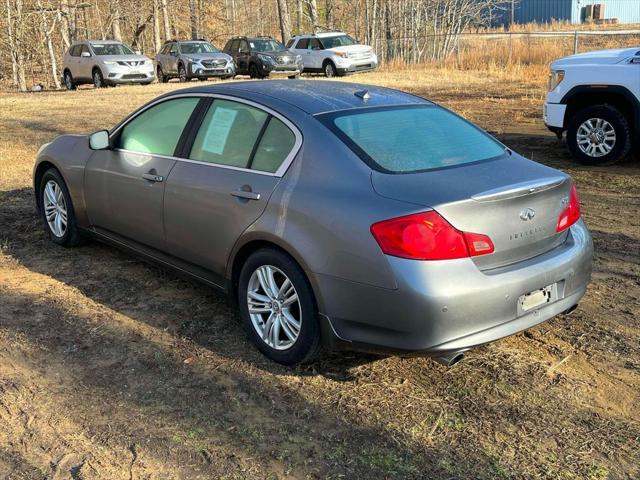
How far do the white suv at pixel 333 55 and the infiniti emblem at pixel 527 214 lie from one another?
24584 millimetres

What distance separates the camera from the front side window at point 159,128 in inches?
180

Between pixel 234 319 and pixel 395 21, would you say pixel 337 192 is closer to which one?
pixel 234 319

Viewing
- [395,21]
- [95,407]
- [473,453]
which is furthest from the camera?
[395,21]

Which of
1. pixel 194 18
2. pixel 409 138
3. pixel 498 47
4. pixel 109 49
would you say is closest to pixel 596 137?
pixel 409 138

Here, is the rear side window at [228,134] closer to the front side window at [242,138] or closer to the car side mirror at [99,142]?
the front side window at [242,138]

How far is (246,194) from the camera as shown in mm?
3824

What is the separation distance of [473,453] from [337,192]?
139cm

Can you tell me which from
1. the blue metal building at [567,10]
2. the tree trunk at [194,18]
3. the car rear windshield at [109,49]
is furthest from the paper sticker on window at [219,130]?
the blue metal building at [567,10]

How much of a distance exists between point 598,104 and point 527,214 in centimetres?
603

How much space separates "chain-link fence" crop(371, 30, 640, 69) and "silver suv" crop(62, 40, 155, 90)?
12753 mm

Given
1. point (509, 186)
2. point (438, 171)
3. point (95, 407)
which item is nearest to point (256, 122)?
point (438, 171)

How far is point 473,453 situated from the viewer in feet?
9.87

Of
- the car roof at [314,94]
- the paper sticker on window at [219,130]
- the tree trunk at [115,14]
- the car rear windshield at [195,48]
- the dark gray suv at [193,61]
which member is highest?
the tree trunk at [115,14]

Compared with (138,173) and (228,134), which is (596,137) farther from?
(138,173)
